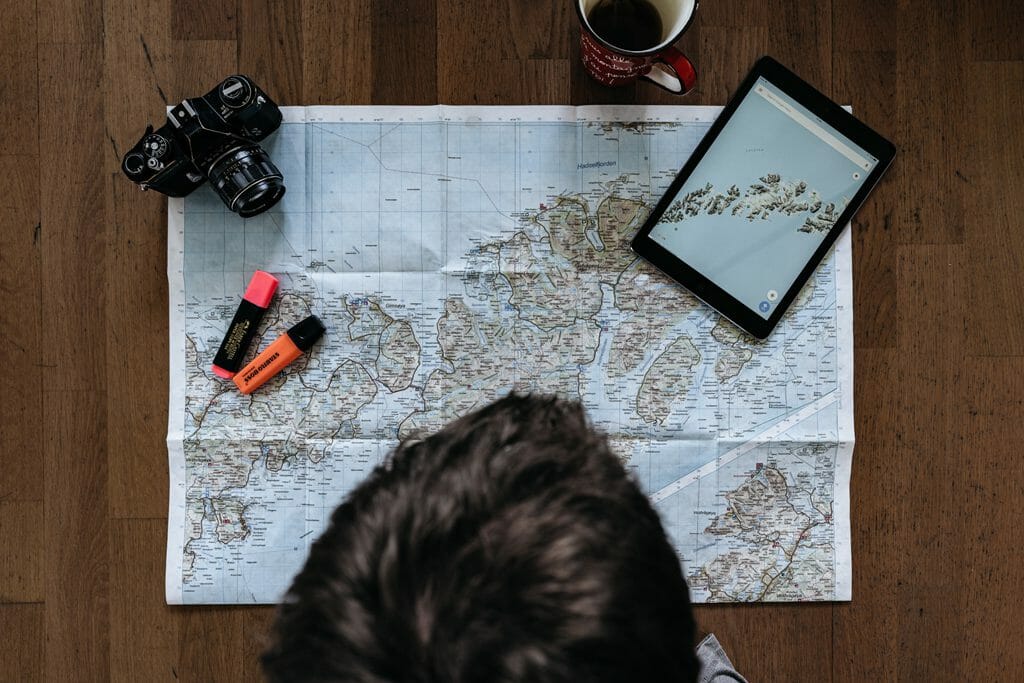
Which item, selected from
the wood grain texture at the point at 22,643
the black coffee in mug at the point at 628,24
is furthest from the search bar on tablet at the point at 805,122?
the wood grain texture at the point at 22,643

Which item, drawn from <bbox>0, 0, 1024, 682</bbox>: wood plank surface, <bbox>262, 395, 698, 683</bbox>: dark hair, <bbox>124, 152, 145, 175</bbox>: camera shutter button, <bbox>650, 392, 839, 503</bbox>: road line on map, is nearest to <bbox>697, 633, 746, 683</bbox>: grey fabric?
<bbox>0, 0, 1024, 682</bbox>: wood plank surface

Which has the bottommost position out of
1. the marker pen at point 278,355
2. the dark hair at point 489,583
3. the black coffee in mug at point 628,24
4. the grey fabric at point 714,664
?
the grey fabric at point 714,664

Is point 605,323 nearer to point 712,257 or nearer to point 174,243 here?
point 712,257

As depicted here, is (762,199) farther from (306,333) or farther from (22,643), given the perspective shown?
(22,643)

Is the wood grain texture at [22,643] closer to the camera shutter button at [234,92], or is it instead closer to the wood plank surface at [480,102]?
the wood plank surface at [480,102]

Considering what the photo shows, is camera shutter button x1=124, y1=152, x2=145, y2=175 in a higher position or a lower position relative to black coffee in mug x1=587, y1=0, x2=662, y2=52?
lower

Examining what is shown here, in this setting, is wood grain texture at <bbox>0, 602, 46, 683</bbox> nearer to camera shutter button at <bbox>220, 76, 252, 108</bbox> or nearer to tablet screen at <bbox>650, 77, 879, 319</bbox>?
camera shutter button at <bbox>220, 76, 252, 108</bbox>

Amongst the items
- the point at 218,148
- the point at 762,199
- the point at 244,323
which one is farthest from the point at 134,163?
the point at 762,199
